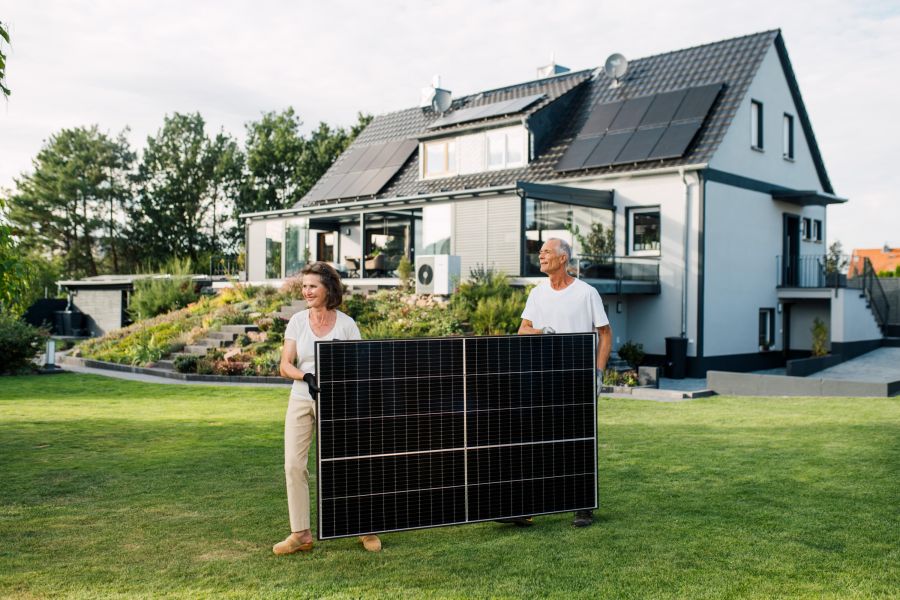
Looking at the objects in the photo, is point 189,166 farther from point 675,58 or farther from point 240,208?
point 675,58

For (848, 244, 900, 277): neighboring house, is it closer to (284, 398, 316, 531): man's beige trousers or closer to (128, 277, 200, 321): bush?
(128, 277, 200, 321): bush

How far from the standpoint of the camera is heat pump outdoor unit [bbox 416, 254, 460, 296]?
18531 millimetres

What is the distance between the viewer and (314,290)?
16.3 feet

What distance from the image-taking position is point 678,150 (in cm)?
1958

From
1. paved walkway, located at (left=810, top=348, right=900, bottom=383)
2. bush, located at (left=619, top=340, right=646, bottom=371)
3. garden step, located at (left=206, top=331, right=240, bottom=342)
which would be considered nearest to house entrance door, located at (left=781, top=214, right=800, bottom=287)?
paved walkway, located at (left=810, top=348, right=900, bottom=383)

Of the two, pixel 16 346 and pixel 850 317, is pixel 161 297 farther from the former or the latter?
pixel 850 317

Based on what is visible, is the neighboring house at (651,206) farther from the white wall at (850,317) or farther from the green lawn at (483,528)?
the green lawn at (483,528)

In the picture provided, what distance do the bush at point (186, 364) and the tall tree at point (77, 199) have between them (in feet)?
120

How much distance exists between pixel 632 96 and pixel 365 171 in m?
9.85

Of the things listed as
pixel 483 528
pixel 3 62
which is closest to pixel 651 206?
pixel 483 528

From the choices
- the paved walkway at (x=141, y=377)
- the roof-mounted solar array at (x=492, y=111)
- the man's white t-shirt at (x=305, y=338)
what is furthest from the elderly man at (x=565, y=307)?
the roof-mounted solar array at (x=492, y=111)

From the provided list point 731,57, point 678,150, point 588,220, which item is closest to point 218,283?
point 588,220

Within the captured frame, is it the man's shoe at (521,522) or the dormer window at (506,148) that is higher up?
the dormer window at (506,148)

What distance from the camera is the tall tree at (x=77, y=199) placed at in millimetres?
48656
